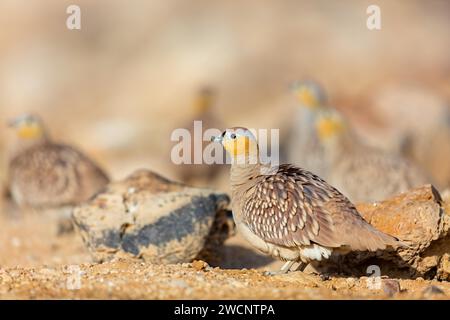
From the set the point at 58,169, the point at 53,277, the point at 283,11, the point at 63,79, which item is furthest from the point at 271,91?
the point at 53,277

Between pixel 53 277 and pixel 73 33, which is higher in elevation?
pixel 73 33

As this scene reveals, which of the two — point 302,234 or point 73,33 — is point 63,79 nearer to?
point 73,33

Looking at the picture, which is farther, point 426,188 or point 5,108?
point 5,108

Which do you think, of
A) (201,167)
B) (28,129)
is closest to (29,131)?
(28,129)

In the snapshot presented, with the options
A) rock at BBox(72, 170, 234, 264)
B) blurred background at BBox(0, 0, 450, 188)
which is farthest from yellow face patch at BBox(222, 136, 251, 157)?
blurred background at BBox(0, 0, 450, 188)

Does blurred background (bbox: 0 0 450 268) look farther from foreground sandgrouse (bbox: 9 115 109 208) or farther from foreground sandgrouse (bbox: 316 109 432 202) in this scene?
foreground sandgrouse (bbox: 9 115 109 208)
